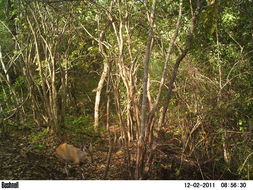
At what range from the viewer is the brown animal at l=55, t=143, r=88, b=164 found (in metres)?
5.32

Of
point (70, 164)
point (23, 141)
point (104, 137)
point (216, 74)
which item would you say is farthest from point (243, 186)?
point (23, 141)

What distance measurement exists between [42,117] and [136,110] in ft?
11.4

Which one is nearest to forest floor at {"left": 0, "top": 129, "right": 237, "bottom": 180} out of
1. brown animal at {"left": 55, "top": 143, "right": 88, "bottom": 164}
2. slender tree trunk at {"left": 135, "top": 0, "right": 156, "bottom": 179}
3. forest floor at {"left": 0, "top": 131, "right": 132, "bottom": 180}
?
forest floor at {"left": 0, "top": 131, "right": 132, "bottom": 180}

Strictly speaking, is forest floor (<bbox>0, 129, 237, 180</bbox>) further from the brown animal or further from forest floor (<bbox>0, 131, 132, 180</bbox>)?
the brown animal

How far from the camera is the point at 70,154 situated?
536cm

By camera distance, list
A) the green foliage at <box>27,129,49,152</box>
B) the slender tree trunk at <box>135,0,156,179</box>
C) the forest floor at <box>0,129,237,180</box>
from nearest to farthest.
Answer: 1. the slender tree trunk at <box>135,0,156,179</box>
2. the forest floor at <box>0,129,237,180</box>
3. the green foliage at <box>27,129,49,152</box>

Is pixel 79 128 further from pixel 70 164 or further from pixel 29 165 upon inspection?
pixel 29 165

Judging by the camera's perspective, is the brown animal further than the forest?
Yes

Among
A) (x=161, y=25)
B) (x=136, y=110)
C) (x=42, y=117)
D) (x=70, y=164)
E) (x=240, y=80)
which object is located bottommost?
(x=70, y=164)

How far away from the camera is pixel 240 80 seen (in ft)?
16.9

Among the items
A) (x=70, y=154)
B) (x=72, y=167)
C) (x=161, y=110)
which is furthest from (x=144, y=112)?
(x=70, y=154)

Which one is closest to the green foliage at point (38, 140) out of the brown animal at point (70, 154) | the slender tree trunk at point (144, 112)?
the brown animal at point (70, 154)

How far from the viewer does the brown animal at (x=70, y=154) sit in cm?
532

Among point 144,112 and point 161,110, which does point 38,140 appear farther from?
point 144,112
